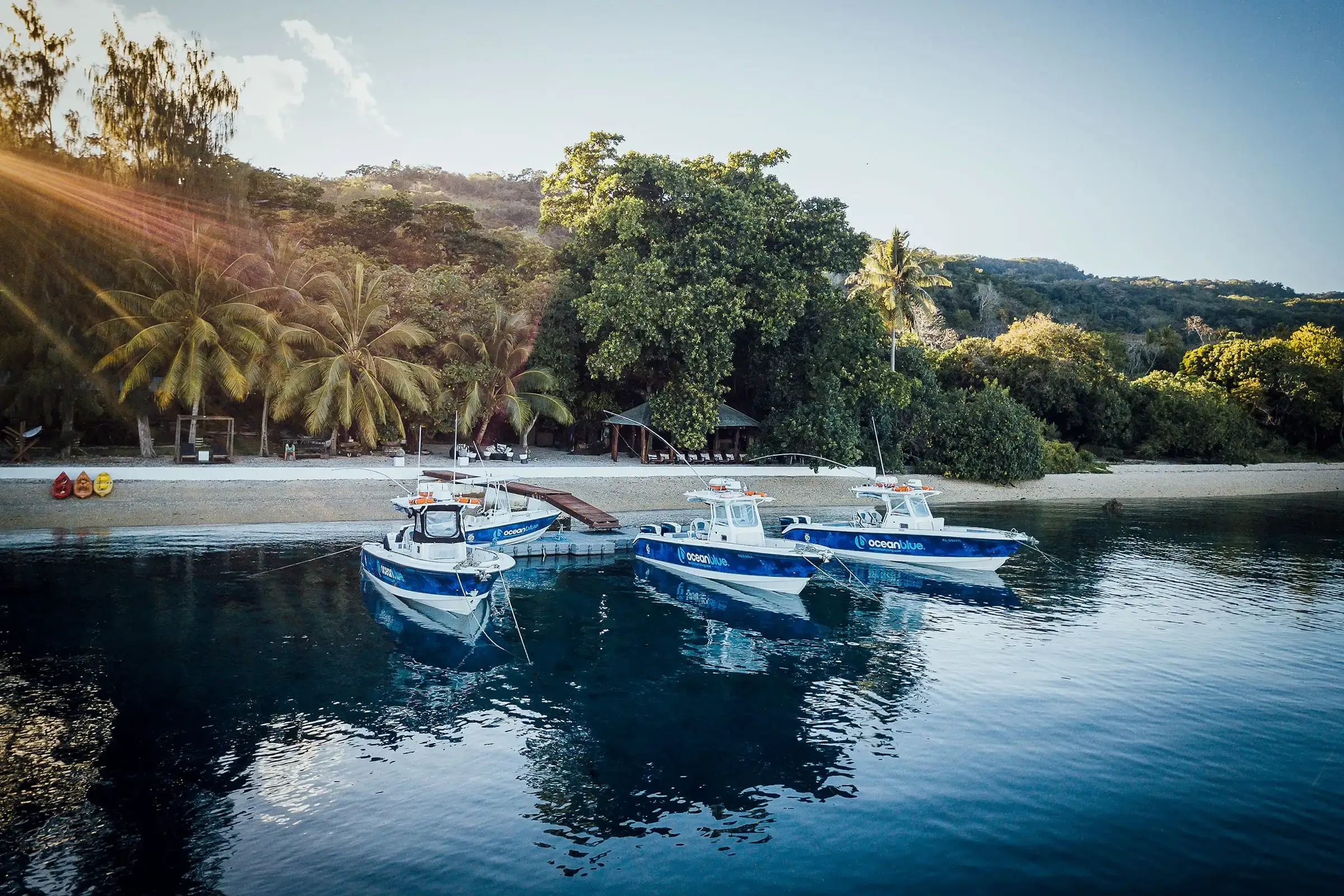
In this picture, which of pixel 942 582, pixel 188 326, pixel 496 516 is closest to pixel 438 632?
pixel 496 516

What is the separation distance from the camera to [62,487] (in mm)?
30078

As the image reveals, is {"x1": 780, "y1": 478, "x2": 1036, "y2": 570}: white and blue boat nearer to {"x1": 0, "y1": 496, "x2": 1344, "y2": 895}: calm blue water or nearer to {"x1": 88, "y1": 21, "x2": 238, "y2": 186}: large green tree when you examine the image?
{"x1": 0, "y1": 496, "x2": 1344, "y2": 895}: calm blue water

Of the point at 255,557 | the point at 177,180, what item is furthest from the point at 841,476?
the point at 177,180

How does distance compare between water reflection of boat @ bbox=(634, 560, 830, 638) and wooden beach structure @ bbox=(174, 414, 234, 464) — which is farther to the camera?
wooden beach structure @ bbox=(174, 414, 234, 464)

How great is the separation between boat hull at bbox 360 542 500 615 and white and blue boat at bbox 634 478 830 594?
695cm

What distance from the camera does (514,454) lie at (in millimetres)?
43594

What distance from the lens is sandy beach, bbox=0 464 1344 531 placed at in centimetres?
2995

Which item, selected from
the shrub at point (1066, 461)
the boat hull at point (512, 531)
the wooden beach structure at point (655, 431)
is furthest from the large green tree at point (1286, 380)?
the boat hull at point (512, 531)

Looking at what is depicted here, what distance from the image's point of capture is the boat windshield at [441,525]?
21438 mm

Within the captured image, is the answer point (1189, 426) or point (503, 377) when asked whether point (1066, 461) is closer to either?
point (1189, 426)

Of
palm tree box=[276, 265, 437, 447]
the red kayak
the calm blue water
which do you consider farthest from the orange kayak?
palm tree box=[276, 265, 437, 447]

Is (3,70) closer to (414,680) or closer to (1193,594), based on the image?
(414,680)

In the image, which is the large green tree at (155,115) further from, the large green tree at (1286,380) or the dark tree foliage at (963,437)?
the large green tree at (1286,380)

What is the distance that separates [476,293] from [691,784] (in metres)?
33.8
